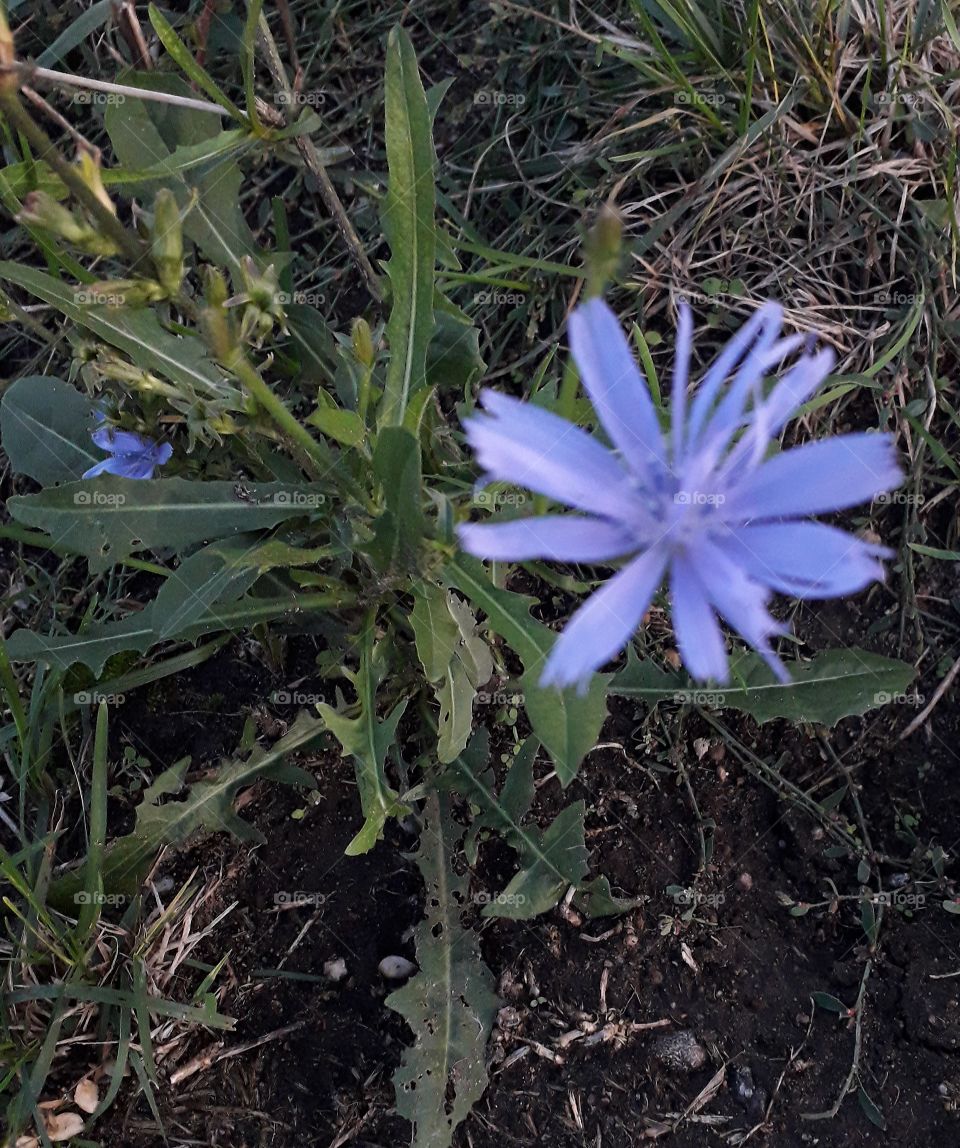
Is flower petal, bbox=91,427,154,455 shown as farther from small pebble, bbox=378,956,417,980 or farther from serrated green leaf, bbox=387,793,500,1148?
small pebble, bbox=378,956,417,980

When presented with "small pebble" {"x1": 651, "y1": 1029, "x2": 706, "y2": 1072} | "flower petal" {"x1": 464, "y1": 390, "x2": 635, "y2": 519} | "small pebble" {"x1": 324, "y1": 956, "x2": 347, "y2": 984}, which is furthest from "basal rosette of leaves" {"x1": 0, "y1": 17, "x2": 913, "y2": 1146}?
"small pebble" {"x1": 651, "y1": 1029, "x2": 706, "y2": 1072}

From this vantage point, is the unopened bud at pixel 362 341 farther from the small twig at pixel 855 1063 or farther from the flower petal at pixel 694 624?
the small twig at pixel 855 1063

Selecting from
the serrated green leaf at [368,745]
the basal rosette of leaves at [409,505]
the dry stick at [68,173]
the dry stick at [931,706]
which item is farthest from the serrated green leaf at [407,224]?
the dry stick at [931,706]

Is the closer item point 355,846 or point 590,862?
point 355,846

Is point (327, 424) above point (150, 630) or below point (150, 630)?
above

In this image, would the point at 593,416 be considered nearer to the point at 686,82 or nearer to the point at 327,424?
the point at 327,424

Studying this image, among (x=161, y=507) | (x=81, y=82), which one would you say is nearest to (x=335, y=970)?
(x=161, y=507)

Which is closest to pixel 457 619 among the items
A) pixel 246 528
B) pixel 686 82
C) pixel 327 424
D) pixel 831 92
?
pixel 246 528
